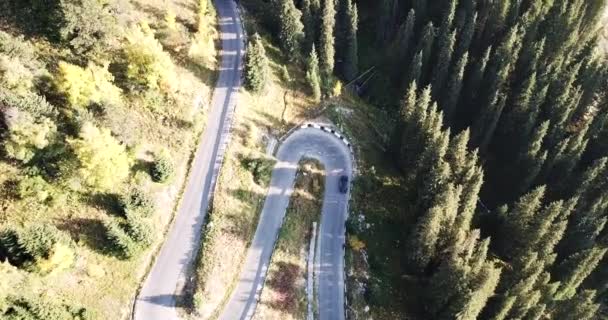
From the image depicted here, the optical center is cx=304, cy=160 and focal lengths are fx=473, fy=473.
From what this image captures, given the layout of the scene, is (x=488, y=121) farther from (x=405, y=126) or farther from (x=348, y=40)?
(x=348, y=40)

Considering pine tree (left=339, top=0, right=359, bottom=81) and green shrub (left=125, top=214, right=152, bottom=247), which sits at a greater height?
pine tree (left=339, top=0, right=359, bottom=81)

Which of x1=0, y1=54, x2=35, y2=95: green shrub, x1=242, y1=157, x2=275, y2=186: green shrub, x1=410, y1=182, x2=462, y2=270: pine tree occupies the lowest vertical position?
x1=410, y1=182, x2=462, y2=270: pine tree

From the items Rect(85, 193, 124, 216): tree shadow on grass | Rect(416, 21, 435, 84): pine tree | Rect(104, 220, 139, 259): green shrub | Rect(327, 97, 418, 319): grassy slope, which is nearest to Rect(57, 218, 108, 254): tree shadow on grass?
Rect(104, 220, 139, 259): green shrub

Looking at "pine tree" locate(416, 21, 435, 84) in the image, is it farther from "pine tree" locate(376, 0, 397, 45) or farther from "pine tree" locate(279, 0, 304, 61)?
"pine tree" locate(279, 0, 304, 61)

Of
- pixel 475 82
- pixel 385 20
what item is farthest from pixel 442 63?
pixel 385 20

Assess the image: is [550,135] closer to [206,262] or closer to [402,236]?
[402,236]

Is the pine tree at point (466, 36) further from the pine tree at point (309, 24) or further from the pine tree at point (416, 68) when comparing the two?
the pine tree at point (309, 24)
